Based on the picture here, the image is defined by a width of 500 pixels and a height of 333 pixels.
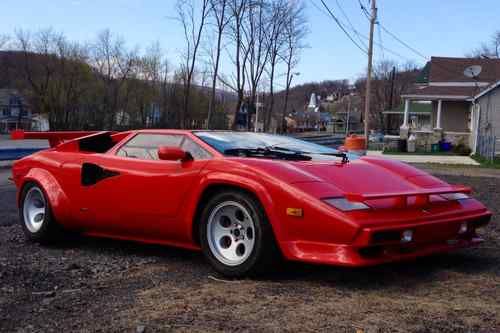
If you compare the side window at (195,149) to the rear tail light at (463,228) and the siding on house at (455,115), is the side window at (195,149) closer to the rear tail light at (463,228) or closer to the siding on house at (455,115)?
the rear tail light at (463,228)

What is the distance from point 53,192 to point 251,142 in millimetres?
2032

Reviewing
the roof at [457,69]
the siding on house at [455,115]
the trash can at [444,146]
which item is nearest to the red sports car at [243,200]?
the trash can at [444,146]

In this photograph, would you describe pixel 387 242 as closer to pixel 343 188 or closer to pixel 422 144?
pixel 343 188

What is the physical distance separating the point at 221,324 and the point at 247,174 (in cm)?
150

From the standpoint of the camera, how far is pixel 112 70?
69.8 metres

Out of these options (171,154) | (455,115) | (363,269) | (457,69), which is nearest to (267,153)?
(171,154)

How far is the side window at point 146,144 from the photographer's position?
5.64m

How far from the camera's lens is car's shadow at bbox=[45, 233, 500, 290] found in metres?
4.50

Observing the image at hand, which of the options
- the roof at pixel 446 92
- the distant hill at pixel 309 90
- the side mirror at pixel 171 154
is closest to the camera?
the side mirror at pixel 171 154

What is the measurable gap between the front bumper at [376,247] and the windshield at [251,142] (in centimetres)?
126

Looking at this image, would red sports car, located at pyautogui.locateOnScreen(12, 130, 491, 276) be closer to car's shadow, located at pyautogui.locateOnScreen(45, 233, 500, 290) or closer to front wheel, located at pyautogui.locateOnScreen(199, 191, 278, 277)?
front wheel, located at pyautogui.locateOnScreen(199, 191, 278, 277)

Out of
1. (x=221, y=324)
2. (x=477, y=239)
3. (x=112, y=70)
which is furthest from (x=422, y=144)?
(x=112, y=70)

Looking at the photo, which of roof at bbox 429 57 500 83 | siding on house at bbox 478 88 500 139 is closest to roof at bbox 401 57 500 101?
roof at bbox 429 57 500 83

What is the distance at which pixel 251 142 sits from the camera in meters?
5.70
